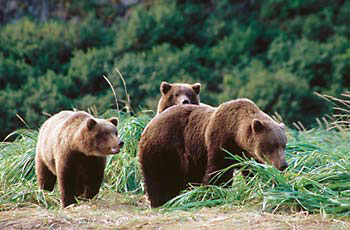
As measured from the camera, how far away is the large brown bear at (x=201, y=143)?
6805mm

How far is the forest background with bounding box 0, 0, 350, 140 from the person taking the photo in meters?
18.0

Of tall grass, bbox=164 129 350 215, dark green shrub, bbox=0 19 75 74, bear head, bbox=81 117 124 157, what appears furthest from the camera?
dark green shrub, bbox=0 19 75 74

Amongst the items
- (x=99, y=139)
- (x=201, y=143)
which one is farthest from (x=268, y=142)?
(x=99, y=139)

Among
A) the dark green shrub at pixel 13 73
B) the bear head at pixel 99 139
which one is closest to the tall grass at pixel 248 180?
the bear head at pixel 99 139

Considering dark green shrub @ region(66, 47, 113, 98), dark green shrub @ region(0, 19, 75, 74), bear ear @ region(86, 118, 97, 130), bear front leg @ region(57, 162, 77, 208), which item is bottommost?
dark green shrub @ region(66, 47, 113, 98)

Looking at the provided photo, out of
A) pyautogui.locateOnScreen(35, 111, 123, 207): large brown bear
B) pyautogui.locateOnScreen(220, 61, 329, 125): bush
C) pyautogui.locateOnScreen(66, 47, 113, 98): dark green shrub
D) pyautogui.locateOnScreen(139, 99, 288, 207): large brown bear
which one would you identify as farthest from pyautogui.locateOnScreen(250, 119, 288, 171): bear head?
pyautogui.locateOnScreen(66, 47, 113, 98): dark green shrub

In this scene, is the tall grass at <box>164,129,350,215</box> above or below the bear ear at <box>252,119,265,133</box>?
below

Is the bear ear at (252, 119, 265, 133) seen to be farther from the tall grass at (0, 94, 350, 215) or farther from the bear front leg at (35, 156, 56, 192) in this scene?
the bear front leg at (35, 156, 56, 192)

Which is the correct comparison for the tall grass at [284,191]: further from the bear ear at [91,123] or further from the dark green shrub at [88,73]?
the dark green shrub at [88,73]

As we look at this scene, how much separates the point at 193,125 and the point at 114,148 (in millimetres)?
813

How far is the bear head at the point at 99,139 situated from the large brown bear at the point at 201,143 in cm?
27

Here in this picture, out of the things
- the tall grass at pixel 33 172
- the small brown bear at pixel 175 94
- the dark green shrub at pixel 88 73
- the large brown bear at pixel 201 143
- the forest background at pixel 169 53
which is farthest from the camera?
the dark green shrub at pixel 88 73

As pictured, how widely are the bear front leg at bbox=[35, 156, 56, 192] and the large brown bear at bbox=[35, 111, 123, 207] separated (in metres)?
0.20

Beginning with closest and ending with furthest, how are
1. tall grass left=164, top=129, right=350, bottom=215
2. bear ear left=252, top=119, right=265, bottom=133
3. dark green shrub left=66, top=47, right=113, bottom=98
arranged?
tall grass left=164, top=129, right=350, bottom=215, bear ear left=252, top=119, right=265, bottom=133, dark green shrub left=66, top=47, right=113, bottom=98
